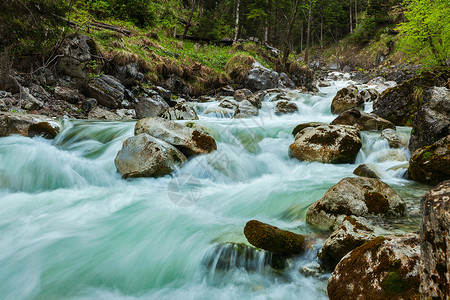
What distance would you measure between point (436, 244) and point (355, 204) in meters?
1.99

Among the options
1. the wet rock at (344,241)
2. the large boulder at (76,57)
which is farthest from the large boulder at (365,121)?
the large boulder at (76,57)

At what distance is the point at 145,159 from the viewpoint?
17.3 ft

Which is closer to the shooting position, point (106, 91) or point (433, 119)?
point (433, 119)

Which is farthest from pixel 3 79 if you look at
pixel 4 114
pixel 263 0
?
pixel 263 0

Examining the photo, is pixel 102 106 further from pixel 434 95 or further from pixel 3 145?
pixel 434 95

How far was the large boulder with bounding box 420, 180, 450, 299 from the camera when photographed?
1241 millimetres

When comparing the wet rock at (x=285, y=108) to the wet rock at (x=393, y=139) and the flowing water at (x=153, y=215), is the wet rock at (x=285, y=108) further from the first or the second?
the wet rock at (x=393, y=139)

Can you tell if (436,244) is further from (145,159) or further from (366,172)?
(145,159)

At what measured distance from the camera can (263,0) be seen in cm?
2400

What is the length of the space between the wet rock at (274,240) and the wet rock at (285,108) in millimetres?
10143

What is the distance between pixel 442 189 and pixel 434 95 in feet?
19.6

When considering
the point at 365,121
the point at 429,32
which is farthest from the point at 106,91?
the point at 429,32

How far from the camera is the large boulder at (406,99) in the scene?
311 inches

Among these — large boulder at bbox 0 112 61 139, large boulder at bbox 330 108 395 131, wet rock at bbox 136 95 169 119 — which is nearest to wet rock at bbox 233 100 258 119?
wet rock at bbox 136 95 169 119
